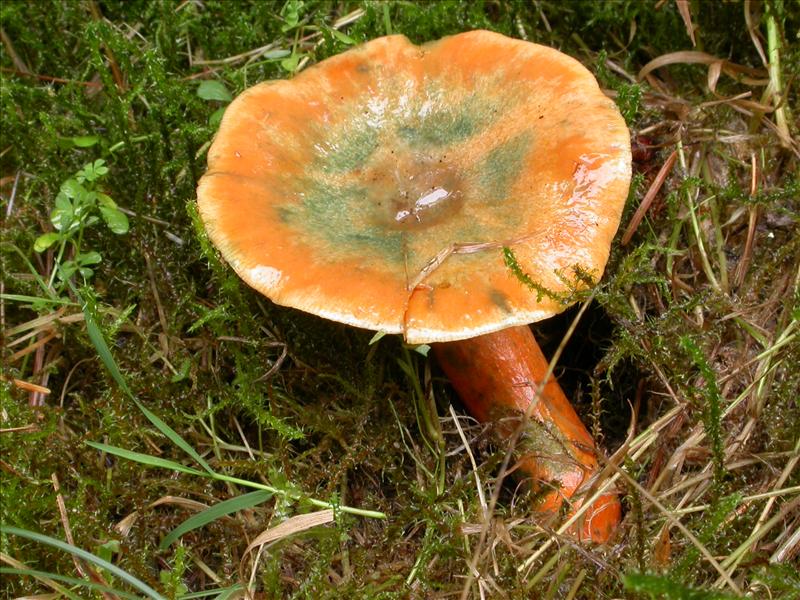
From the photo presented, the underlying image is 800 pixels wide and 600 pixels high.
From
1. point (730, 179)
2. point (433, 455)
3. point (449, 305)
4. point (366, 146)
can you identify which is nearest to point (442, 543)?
point (433, 455)

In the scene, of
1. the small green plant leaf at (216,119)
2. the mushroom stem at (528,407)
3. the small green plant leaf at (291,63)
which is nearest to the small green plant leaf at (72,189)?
the small green plant leaf at (216,119)

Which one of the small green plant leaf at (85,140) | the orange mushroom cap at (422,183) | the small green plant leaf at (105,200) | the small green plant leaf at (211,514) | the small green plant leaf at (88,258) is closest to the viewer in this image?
the orange mushroom cap at (422,183)

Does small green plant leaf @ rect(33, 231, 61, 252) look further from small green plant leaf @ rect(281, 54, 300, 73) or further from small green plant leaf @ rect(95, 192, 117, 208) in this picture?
small green plant leaf @ rect(281, 54, 300, 73)

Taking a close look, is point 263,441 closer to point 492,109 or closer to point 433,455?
point 433,455

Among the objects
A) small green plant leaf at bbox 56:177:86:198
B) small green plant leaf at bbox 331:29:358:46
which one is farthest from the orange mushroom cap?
small green plant leaf at bbox 56:177:86:198

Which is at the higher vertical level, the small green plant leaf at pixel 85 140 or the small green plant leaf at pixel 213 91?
the small green plant leaf at pixel 213 91

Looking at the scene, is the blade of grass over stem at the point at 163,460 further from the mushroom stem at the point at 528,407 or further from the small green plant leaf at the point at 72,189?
the small green plant leaf at the point at 72,189
